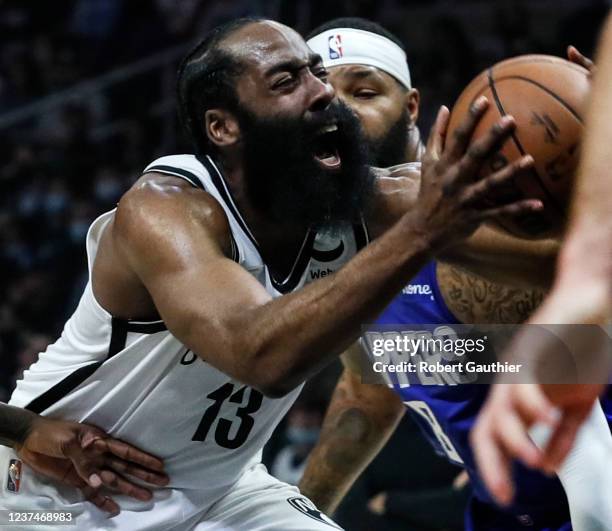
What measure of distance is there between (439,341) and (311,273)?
708mm

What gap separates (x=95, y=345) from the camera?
3.08 metres

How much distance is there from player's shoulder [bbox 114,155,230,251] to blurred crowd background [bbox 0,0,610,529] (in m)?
3.86

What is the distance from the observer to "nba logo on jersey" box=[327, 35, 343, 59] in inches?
178

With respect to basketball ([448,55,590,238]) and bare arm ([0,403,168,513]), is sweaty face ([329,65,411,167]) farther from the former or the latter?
basketball ([448,55,590,238])

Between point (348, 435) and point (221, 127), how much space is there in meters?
1.46

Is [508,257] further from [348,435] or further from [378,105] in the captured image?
[378,105]

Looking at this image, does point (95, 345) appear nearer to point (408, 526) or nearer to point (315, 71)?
point (315, 71)

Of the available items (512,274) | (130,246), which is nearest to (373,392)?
(512,274)

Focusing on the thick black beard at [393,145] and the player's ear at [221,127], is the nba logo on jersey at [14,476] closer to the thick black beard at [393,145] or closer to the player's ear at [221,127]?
the player's ear at [221,127]

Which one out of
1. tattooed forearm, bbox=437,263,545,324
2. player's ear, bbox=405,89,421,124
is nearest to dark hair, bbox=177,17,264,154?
tattooed forearm, bbox=437,263,545,324

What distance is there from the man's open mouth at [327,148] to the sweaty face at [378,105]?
1.29 m

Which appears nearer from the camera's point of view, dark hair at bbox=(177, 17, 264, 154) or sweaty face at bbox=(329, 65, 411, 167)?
dark hair at bbox=(177, 17, 264, 154)

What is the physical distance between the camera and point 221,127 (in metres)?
3.14

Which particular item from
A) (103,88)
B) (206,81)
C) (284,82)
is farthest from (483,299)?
(103,88)
